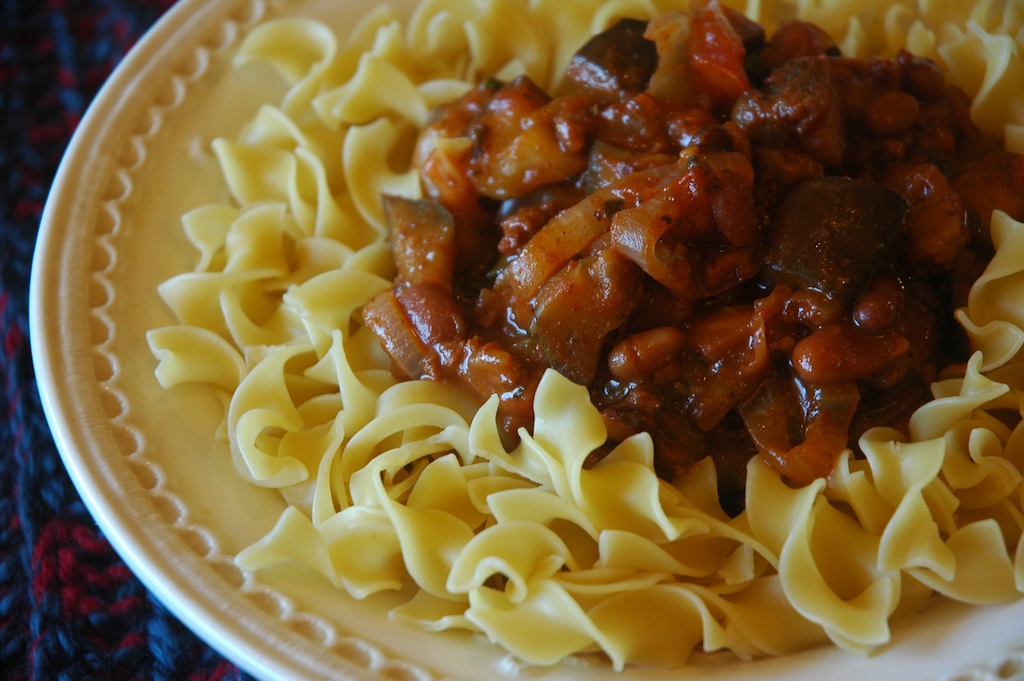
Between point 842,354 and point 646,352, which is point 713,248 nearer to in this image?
point 646,352

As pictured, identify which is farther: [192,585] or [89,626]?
[89,626]

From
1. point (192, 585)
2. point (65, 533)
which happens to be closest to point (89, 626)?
point (65, 533)

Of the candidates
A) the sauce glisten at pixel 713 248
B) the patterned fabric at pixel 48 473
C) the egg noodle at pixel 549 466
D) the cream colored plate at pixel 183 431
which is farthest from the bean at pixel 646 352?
the patterned fabric at pixel 48 473

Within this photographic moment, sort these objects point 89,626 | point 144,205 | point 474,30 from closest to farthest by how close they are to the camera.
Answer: point 89,626
point 144,205
point 474,30

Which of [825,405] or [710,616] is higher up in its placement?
[825,405]

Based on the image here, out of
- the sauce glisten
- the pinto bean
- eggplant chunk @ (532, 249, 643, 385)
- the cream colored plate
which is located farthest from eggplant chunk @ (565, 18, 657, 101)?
the cream colored plate

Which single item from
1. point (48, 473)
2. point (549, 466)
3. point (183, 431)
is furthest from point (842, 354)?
point (48, 473)

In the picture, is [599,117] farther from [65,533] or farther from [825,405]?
[65,533]
